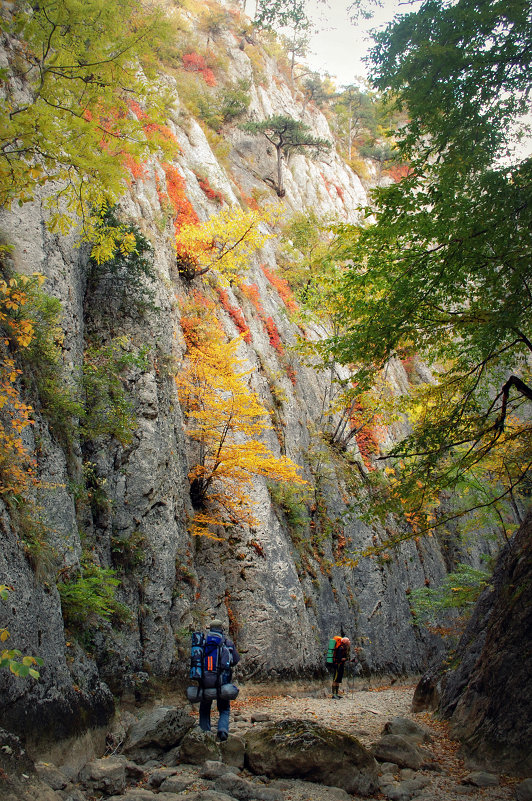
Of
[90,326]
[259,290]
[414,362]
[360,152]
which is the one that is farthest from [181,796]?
[360,152]

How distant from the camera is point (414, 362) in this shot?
114 ft

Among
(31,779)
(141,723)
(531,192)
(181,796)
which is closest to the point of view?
(31,779)

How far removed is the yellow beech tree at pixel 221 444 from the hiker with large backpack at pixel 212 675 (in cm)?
453

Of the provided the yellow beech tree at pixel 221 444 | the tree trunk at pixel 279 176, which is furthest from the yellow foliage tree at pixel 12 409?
the tree trunk at pixel 279 176

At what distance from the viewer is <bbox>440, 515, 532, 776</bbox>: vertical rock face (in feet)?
16.2

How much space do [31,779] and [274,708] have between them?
22.9ft

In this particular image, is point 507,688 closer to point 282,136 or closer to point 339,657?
point 339,657

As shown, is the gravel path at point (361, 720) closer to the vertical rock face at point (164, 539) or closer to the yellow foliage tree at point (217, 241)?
the vertical rock face at point (164, 539)

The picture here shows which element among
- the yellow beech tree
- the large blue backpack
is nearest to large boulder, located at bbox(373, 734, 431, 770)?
the large blue backpack

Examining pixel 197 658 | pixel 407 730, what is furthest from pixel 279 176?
pixel 407 730

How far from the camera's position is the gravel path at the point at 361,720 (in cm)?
449

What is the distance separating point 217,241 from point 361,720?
47.2ft

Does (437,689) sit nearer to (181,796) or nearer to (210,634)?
(210,634)

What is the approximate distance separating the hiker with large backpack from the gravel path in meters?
1.07
